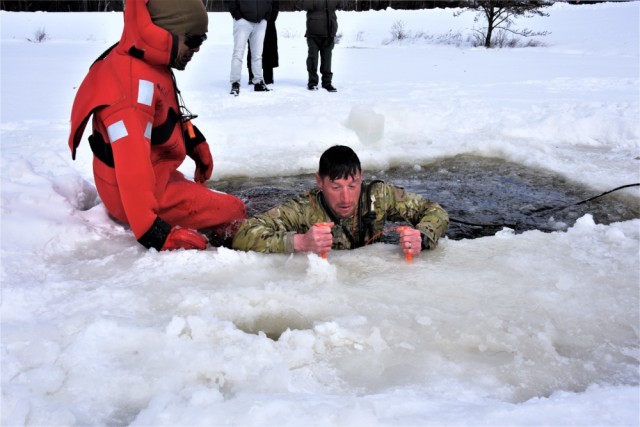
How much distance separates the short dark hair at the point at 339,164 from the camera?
2.99 metres

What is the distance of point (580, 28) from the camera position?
19625 millimetres

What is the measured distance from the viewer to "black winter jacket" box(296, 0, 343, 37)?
344 inches

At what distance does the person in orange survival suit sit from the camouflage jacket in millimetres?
431

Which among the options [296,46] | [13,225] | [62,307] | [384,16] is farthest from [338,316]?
[384,16]

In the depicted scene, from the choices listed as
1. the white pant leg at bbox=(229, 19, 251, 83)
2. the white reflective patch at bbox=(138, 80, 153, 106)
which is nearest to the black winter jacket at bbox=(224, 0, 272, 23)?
the white pant leg at bbox=(229, 19, 251, 83)

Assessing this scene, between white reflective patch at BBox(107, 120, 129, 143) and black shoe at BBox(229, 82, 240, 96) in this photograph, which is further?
black shoe at BBox(229, 82, 240, 96)

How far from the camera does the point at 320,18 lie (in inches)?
344

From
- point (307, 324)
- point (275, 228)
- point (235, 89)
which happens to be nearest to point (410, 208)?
point (275, 228)

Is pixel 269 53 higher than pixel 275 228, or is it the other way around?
pixel 269 53

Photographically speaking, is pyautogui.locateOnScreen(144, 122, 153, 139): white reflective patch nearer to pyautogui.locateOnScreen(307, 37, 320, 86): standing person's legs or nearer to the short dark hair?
the short dark hair

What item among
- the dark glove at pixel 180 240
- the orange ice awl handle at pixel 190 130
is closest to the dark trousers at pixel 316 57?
the orange ice awl handle at pixel 190 130

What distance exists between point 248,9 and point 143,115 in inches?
221

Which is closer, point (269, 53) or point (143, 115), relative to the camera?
point (143, 115)

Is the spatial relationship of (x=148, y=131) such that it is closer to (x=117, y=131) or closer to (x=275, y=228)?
(x=117, y=131)
